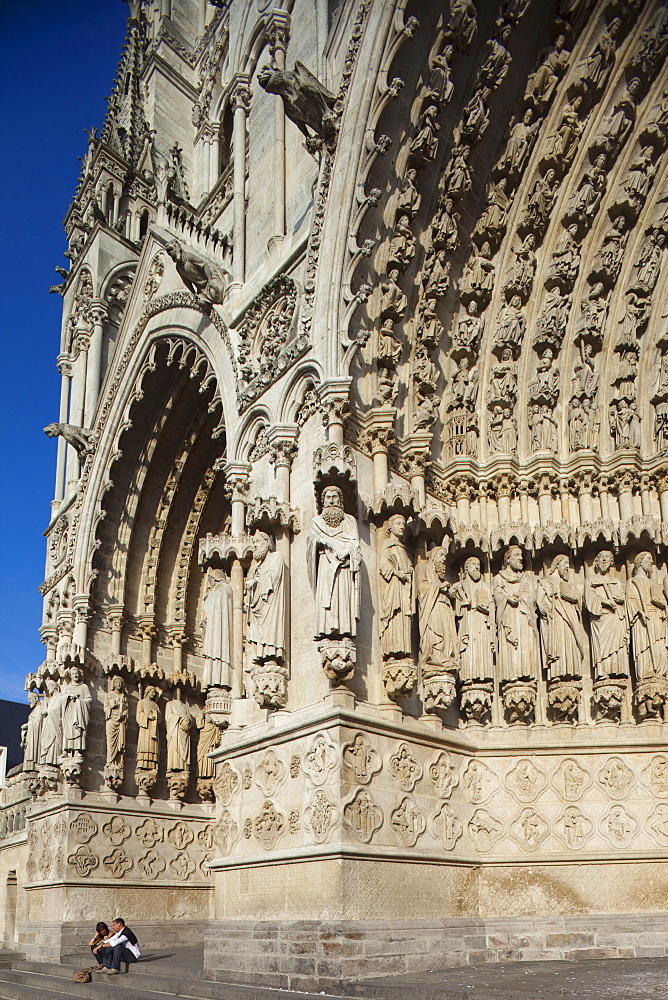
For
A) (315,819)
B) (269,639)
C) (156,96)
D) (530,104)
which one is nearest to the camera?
(315,819)

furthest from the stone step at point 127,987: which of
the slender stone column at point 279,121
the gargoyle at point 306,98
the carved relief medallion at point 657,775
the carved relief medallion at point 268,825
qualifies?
the gargoyle at point 306,98

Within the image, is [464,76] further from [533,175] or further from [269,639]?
[269,639]

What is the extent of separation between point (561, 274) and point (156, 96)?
37.6ft

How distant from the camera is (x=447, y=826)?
333 inches

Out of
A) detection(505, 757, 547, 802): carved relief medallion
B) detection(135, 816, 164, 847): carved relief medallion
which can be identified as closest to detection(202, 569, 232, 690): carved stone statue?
detection(505, 757, 547, 802): carved relief medallion

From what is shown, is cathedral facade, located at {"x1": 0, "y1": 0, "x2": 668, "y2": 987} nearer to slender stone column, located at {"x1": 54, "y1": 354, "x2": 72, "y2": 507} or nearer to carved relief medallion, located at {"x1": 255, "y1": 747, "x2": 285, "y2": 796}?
carved relief medallion, located at {"x1": 255, "y1": 747, "x2": 285, "y2": 796}

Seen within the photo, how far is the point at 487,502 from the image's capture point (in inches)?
389

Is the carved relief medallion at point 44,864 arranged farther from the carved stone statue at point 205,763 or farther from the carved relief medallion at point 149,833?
the carved stone statue at point 205,763

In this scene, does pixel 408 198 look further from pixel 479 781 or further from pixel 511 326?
pixel 479 781

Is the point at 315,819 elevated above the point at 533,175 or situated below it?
below

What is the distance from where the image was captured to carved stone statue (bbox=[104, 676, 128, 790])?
13.4 metres

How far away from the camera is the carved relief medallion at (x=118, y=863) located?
13.1 m

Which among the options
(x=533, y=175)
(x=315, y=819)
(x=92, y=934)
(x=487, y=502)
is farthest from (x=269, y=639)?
(x=92, y=934)

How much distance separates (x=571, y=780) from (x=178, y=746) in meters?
6.91
